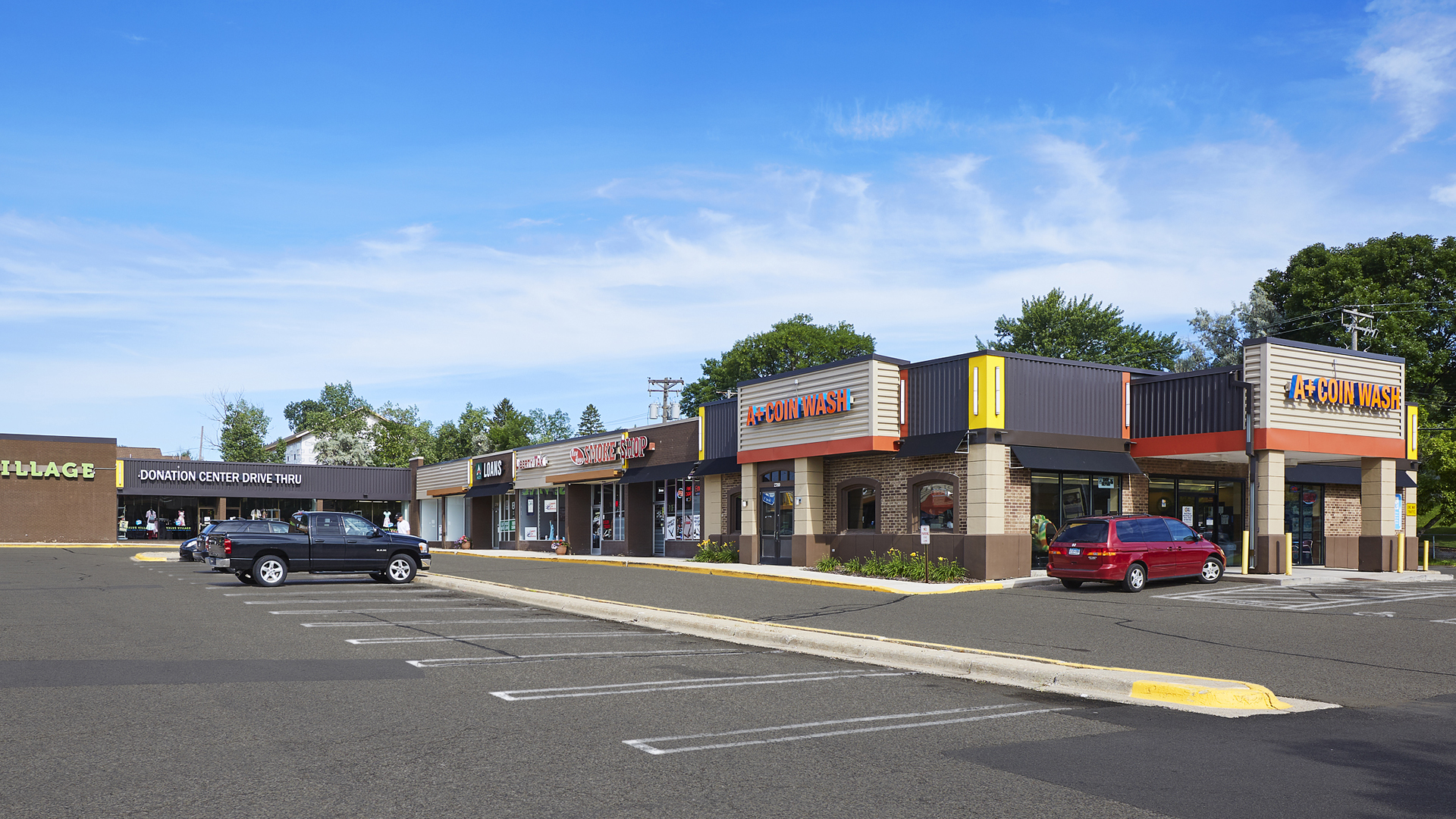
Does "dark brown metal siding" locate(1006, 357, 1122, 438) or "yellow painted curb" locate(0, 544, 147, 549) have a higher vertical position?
"dark brown metal siding" locate(1006, 357, 1122, 438)

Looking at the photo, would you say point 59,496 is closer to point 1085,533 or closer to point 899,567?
point 899,567

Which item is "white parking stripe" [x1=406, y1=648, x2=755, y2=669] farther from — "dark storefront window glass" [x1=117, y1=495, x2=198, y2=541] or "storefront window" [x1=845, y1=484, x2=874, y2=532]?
"dark storefront window glass" [x1=117, y1=495, x2=198, y2=541]

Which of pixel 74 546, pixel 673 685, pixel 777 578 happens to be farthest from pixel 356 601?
pixel 74 546

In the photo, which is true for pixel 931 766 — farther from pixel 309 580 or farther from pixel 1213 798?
pixel 309 580

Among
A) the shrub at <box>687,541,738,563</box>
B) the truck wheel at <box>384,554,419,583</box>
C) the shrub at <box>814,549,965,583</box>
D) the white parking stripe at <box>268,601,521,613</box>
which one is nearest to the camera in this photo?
the white parking stripe at <box>268,601,521,613</box>

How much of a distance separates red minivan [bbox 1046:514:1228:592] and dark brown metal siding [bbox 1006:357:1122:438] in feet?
13.5

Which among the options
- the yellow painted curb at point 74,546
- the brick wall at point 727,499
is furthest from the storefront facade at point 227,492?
the brick wall at point 727,499

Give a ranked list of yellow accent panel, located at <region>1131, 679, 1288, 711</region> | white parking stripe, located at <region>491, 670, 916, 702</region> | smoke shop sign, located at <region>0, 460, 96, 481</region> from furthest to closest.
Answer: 1. smoke shop sign, located at <region>0, 460, 96, 481</region>
2. white parking stripe, located at <region>491, 670, 916, 702</region>
3. yellow accent panel, located at <region>1131, 679, 1288, 711</region>

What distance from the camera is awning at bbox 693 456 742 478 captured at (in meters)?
34.7

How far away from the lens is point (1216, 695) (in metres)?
9.92

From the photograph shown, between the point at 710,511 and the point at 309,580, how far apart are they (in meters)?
13.7

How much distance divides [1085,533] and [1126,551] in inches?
33.5

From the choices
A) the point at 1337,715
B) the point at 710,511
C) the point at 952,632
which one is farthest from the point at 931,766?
the point at 710,511

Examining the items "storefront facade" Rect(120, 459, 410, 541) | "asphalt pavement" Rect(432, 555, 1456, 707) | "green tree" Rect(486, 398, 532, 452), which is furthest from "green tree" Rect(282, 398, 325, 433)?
"asphalt pavement" Rect(432, 555, 1456, 707)
